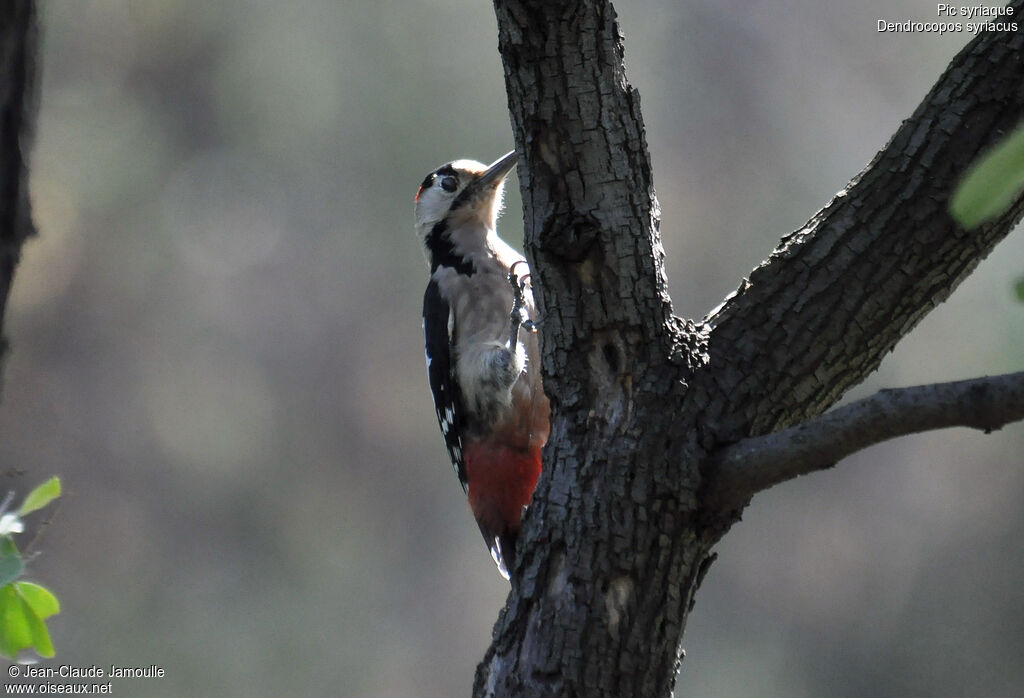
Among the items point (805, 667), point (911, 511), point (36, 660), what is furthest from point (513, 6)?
point (911, 511)

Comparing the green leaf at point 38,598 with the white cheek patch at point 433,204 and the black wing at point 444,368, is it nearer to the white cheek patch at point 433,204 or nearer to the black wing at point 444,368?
the black wing at point 444,368

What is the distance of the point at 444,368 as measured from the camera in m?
4.36

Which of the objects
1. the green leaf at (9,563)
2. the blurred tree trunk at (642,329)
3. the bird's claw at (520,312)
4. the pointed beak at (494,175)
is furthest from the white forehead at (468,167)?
the green leaf at (9,563)

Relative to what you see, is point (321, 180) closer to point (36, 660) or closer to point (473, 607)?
point (473, 607)

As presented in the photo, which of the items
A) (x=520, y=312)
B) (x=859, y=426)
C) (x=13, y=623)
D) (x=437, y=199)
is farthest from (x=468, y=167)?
(x=13, y=623)

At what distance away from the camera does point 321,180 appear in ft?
50.2

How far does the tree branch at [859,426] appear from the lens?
1919mm

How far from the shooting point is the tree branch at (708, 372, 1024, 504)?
1919 millimetres

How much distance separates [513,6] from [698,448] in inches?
34.9

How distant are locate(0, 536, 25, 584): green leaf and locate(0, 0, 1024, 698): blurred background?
37.5 feet

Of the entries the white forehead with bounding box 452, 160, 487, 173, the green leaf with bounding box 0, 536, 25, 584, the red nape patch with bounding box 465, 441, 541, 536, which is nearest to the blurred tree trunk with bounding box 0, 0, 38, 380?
the green leaf with bounding box 0, 536, 25, 584

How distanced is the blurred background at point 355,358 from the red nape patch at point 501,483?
29.7 feet

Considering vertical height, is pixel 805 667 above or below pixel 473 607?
below

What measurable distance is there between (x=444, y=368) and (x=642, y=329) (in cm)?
202
